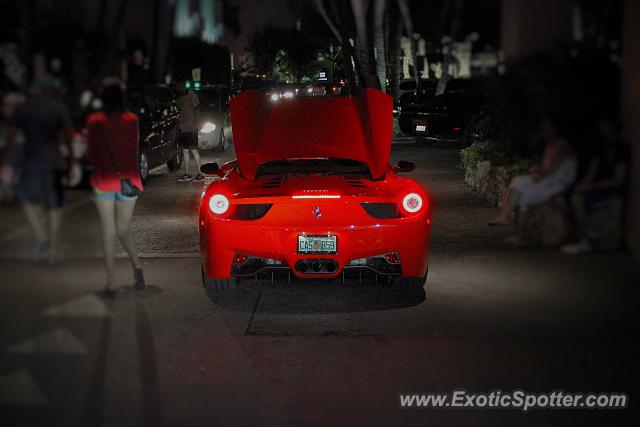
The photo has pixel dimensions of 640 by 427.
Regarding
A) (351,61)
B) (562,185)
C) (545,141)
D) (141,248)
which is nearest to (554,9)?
(545,141)

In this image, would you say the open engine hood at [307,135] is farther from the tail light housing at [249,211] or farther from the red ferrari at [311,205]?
the tail light housing at [249,211]

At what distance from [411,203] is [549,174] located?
199 cm

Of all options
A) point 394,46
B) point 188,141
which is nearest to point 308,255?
point 188,141

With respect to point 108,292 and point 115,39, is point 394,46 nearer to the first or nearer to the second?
point 108,292

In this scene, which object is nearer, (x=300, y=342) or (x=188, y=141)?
(x=300, y=342)

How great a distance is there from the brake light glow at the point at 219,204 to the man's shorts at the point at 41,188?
2312 millimetres

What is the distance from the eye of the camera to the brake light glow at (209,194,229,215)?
233 inches

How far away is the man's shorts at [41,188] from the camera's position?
A: 334 cm

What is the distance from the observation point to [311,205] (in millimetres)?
5773

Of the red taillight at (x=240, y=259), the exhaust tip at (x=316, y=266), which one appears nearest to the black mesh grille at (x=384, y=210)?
the exhaust tip at (x=316, y=266)

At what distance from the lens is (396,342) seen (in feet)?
17.4

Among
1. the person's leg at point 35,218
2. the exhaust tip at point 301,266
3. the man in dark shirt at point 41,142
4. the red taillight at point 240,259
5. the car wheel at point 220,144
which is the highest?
the man in dark shirt at point 41,142

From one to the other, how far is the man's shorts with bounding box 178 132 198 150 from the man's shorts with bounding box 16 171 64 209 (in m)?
8.93

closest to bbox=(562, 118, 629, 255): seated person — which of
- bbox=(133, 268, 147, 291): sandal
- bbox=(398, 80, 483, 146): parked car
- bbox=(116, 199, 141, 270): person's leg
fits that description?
bbox=(116, 199, 141, 270): person's leg
